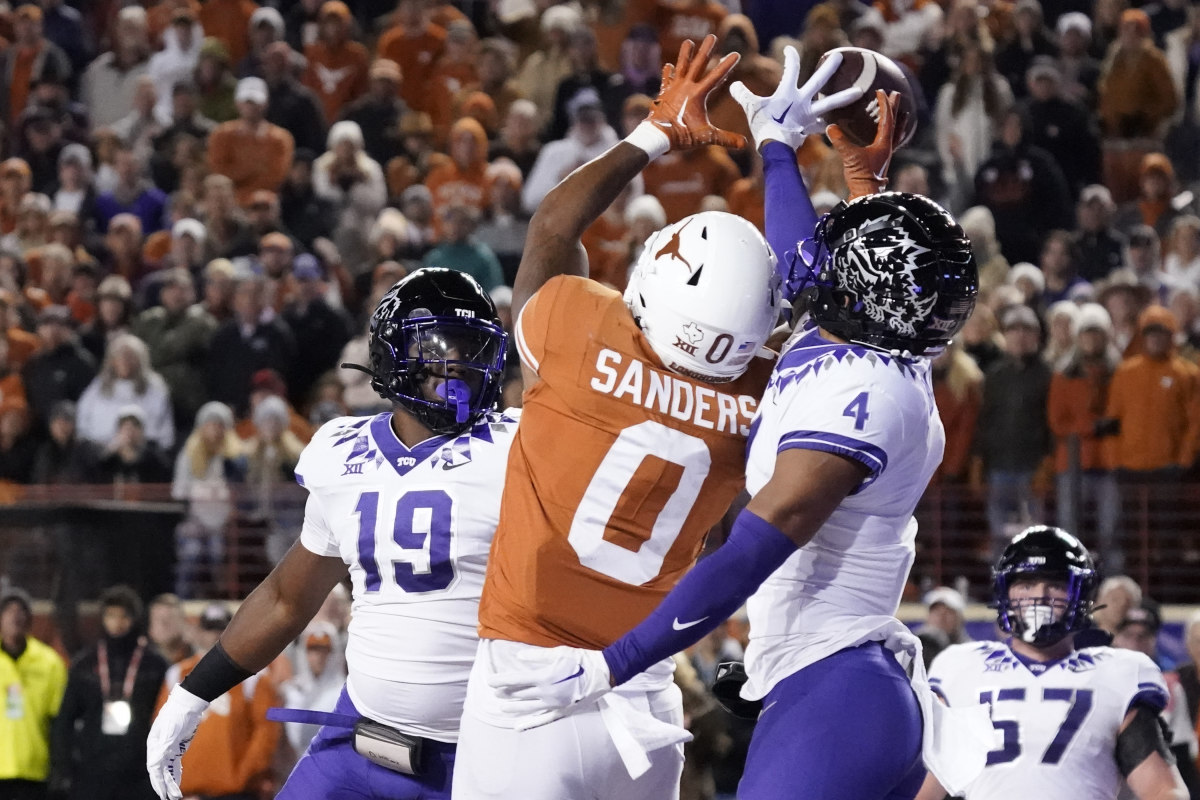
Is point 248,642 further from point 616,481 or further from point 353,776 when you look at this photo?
point 616,481

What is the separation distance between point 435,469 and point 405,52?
10.0m

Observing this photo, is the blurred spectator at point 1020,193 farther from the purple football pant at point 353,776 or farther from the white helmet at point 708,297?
the white helmet at point 708,297

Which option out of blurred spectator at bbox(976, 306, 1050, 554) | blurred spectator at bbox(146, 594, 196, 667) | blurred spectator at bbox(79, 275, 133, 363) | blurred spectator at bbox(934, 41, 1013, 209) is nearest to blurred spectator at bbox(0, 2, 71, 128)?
blurred spectator at bbox(79, 275, 133, 363)

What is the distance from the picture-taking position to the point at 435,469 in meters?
4.71

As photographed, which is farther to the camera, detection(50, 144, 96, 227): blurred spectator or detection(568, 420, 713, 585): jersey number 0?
detection(50, 144, 96, 227): blurred spectator

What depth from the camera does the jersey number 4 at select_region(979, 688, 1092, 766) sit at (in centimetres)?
556

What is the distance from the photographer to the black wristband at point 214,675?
16.5 ft

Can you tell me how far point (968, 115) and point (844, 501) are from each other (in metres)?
8.87

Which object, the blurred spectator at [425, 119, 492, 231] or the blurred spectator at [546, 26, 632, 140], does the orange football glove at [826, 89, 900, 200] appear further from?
the blurred spectator at [546, 26, 632, 140]

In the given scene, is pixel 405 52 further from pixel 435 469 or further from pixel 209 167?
pixel 435 469

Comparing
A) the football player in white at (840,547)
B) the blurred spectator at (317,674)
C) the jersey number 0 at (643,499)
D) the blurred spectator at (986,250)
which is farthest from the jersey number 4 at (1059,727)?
the blurred spectator at (986,250)

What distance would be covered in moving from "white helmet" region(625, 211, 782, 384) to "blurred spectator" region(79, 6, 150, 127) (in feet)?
37.9

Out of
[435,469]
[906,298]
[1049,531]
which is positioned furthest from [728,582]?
[1049,531]

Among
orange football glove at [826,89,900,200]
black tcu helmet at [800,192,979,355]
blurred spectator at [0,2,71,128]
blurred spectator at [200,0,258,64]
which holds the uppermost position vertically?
blurred spectator at [200,0,258,64]
